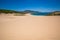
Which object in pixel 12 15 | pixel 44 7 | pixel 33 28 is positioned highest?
pixel 44 7

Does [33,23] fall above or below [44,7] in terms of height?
below

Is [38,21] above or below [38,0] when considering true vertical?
below

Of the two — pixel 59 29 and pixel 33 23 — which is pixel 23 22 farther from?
pixel 59 29

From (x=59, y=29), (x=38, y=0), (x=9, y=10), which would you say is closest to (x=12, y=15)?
(x=9, y=10)

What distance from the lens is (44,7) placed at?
1.58 meters

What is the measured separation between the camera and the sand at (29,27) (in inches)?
62.0

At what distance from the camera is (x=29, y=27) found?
159 centimetres

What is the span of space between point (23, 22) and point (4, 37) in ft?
1.15

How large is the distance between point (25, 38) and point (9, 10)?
1.54 ft

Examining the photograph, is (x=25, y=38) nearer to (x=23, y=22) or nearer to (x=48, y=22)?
(x=23, y=22)

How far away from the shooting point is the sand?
157 centimetres

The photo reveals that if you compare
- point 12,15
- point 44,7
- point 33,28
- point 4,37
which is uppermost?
point 44,7

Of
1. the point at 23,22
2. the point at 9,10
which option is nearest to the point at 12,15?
the point at 9,10

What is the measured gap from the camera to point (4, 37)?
157 cm
